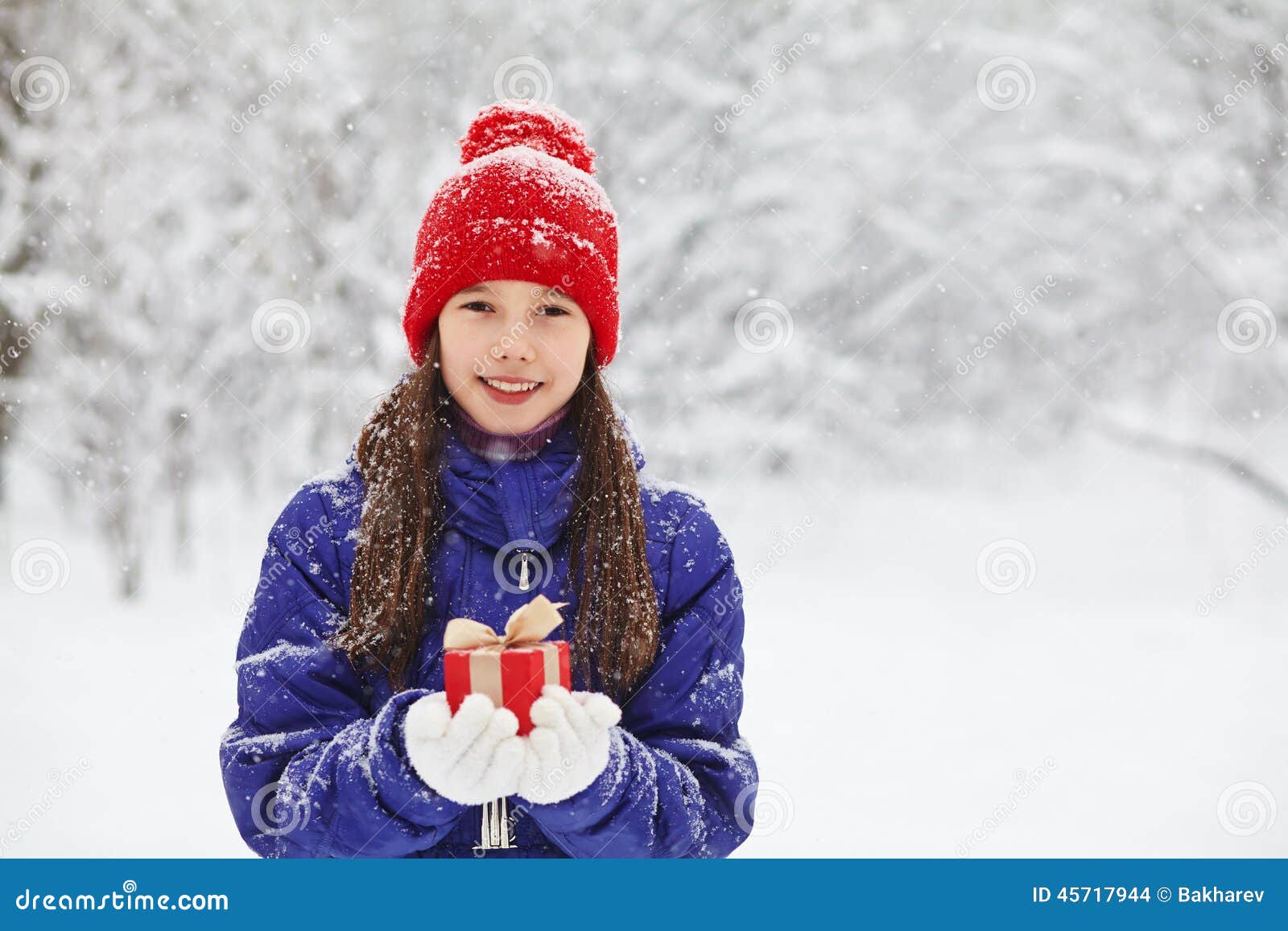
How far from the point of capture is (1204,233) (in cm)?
699

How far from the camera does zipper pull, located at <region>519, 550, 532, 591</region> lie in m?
1.65

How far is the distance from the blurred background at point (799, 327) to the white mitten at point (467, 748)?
3974 millimetres

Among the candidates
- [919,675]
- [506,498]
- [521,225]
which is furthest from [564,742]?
[919,675]

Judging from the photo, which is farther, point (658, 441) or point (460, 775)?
point (658, 441)

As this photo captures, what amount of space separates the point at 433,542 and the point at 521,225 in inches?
20.7

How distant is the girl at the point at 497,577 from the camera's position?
148 centimetres

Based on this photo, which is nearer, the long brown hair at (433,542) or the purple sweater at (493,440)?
the long brown hair at (433,542)

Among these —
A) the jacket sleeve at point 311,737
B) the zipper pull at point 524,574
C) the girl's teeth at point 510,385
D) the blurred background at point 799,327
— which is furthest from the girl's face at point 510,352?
the blurred background at point 799,327

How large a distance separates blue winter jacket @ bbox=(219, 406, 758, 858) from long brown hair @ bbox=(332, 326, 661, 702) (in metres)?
0.03

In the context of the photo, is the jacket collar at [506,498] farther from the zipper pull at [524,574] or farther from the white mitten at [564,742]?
the white mitten at [564,742]

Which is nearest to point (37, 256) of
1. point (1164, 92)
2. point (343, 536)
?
point (343, 536)

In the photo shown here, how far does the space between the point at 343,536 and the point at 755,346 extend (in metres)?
6.37

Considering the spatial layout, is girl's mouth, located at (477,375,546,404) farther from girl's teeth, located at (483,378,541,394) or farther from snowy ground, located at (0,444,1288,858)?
snowy ground, located at (0,444,1288,858)

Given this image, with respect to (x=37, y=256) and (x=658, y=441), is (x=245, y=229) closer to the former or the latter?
(x=37, y=256)
